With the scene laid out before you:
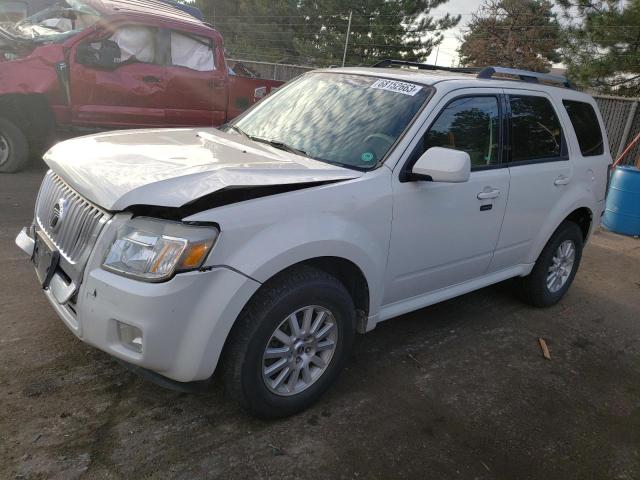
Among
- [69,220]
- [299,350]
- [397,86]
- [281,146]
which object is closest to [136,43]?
[281,146]

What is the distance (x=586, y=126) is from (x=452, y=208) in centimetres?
210

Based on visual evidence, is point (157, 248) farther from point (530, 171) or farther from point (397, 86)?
point (530, 171)

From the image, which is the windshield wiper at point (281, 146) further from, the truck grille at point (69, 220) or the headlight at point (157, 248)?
Answer: the truck grille at point (69, 220)

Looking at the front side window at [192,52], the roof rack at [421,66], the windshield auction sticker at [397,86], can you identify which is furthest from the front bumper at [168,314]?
the front side window at [192,52]

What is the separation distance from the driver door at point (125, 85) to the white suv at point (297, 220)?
3.95 metres

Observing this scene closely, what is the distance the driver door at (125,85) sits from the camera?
7098 millimetres

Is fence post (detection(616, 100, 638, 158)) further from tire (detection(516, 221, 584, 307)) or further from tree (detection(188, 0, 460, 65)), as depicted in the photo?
tree (detection(188, 0, 460, 65))

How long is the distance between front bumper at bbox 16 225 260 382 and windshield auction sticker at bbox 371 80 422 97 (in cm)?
170

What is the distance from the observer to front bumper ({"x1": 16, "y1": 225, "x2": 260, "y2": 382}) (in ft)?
7.68

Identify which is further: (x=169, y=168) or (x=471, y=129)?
(x=471, y=129)

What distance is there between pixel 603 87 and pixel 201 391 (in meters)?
14.1

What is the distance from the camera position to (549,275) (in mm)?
4766

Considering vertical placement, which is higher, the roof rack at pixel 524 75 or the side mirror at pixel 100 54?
the roof rack at pixel 524 75

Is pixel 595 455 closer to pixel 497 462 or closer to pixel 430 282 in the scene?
pixel 497 462
